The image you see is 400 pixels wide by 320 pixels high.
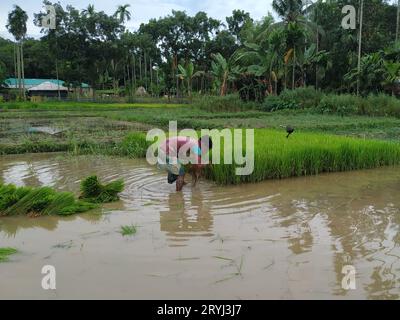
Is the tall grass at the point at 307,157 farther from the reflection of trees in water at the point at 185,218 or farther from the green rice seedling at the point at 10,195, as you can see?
the green rice seedling at the point at 10,195

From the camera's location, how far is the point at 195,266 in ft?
11.1

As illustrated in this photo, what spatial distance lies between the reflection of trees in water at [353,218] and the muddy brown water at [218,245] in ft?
0.04

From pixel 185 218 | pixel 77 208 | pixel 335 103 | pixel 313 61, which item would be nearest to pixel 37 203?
pixel 77 208

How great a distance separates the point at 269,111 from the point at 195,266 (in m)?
18.2

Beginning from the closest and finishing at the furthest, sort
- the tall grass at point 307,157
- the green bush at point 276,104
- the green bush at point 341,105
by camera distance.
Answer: the tall grass at point 307,157, the green bush at point 341,105, the green bush at point 276,104

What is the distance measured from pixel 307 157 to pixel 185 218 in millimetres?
3266

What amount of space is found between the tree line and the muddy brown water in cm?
1425

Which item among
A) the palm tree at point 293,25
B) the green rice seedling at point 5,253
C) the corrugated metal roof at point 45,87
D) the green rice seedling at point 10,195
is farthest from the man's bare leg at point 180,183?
the corrugated metal roof at point 45,87

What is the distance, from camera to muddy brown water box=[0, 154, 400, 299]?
303 centimetres

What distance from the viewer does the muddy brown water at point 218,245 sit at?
303cm

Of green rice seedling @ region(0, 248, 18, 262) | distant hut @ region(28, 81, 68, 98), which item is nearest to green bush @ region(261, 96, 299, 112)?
green rice seedling @ region(0, 248, 18, 262)
